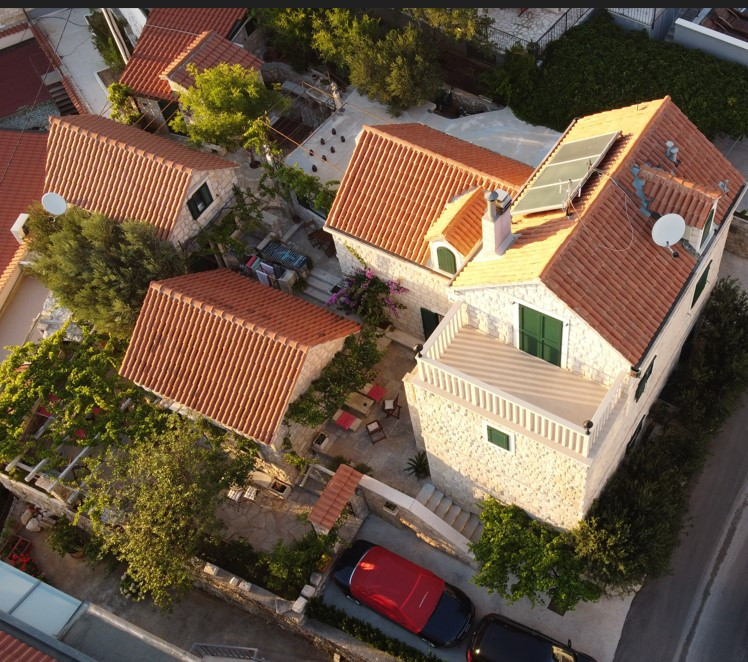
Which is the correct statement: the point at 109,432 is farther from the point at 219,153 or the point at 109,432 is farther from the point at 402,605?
the point at 219,153

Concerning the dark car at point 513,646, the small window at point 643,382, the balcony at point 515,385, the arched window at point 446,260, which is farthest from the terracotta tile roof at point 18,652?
the small window at point 643,382

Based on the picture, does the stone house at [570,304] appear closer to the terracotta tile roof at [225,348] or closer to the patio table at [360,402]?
the patio table at [360,402]

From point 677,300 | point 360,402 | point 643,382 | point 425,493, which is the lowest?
point 425,493

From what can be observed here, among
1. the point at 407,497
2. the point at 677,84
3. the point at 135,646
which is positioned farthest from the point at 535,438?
the point at 677,84

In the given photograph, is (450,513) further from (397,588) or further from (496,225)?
(496,225)

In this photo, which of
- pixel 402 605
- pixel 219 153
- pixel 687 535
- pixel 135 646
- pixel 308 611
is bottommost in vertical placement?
pixel 135 646

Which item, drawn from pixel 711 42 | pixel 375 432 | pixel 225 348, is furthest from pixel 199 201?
pixel 711 42
